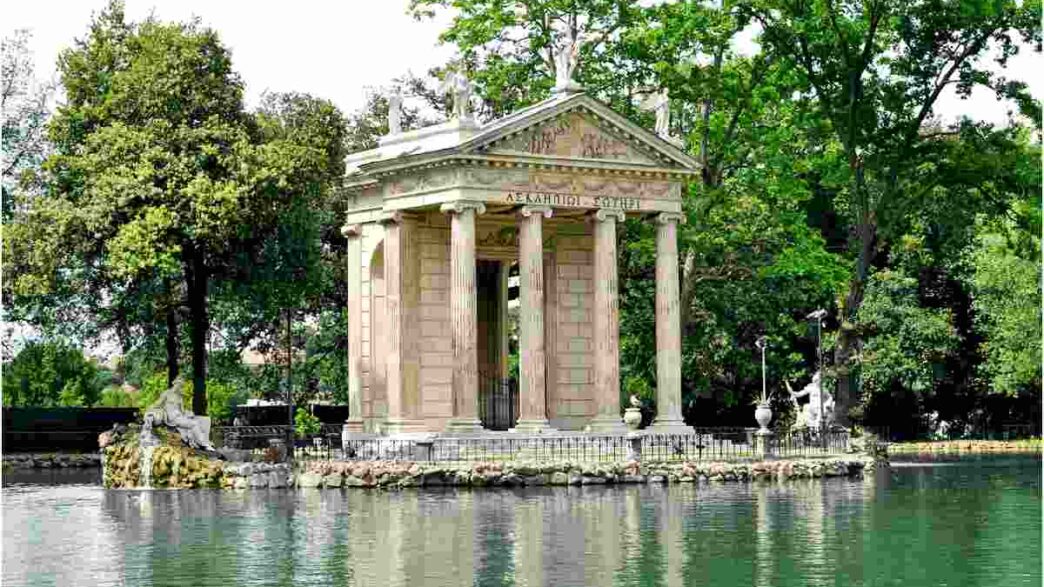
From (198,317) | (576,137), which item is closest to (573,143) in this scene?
(576,137)

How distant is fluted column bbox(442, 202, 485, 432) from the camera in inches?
1902

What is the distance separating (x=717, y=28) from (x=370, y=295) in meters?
13.1

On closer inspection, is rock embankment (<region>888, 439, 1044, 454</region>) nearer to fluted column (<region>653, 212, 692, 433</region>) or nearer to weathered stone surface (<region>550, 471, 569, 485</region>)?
fluted column (<region>653, 212, 692, 433</region>)

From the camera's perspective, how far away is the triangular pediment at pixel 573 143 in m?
49.0

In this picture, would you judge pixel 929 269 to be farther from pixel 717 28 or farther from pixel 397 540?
pixel 397 540

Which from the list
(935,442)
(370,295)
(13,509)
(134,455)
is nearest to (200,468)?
(134,455)

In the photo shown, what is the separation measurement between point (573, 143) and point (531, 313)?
15.4ft

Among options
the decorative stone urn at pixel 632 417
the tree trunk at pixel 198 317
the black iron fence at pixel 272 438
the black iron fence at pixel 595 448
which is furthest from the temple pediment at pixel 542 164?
the tree trunk at pixel 198 317

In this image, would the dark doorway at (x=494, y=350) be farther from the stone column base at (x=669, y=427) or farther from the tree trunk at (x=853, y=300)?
the tree trunk at (x=853, y=300)

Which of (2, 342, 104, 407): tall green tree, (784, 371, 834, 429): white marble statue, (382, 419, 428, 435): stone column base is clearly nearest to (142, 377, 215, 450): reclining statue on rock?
(382, 419, 428, 435): stone column base

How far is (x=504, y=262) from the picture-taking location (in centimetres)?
5534

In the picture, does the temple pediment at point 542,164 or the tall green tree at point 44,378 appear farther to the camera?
the tall green tree at point 44,378

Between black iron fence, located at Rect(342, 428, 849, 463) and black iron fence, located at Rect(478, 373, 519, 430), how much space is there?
520 centimetres

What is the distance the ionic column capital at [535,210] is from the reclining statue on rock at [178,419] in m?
9.78
